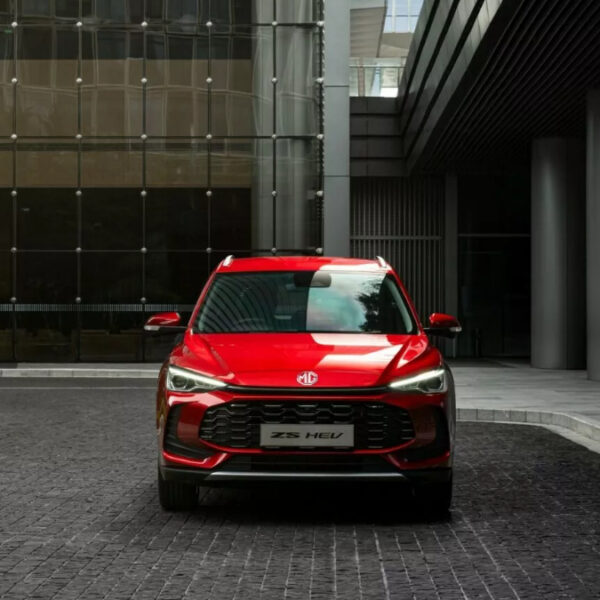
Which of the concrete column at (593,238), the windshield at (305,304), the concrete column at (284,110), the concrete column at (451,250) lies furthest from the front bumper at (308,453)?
the concrete column at (451,250)

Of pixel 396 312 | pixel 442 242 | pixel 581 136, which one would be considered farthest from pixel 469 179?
pixel 396 312

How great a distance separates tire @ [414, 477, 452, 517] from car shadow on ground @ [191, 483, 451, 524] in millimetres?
37

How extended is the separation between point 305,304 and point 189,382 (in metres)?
1.35

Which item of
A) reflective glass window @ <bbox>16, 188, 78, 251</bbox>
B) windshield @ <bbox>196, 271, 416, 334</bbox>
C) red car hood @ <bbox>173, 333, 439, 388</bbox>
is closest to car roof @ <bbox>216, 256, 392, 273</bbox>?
windshield @ <bbox>196, 271, 416, 334</bbox>

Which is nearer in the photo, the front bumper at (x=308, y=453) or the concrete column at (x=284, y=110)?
the front bumper at (x=308, y=453)

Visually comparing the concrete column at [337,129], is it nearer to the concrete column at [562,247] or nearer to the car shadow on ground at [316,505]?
the concrete column at [562,247]

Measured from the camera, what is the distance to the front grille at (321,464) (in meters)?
7.36

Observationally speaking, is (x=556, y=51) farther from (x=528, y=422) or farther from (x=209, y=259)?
(x=209, y=259)

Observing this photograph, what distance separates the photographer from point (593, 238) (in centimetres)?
2067

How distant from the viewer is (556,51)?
17062 mm

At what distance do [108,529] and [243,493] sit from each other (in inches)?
62.5

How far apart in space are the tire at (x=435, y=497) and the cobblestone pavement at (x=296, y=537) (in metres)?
0.11

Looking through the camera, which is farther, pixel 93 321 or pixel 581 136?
pixel 93 321

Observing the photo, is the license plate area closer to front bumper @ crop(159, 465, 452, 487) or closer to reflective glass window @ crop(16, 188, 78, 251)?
front bumper @ crop(159, 465, 452, 487)
